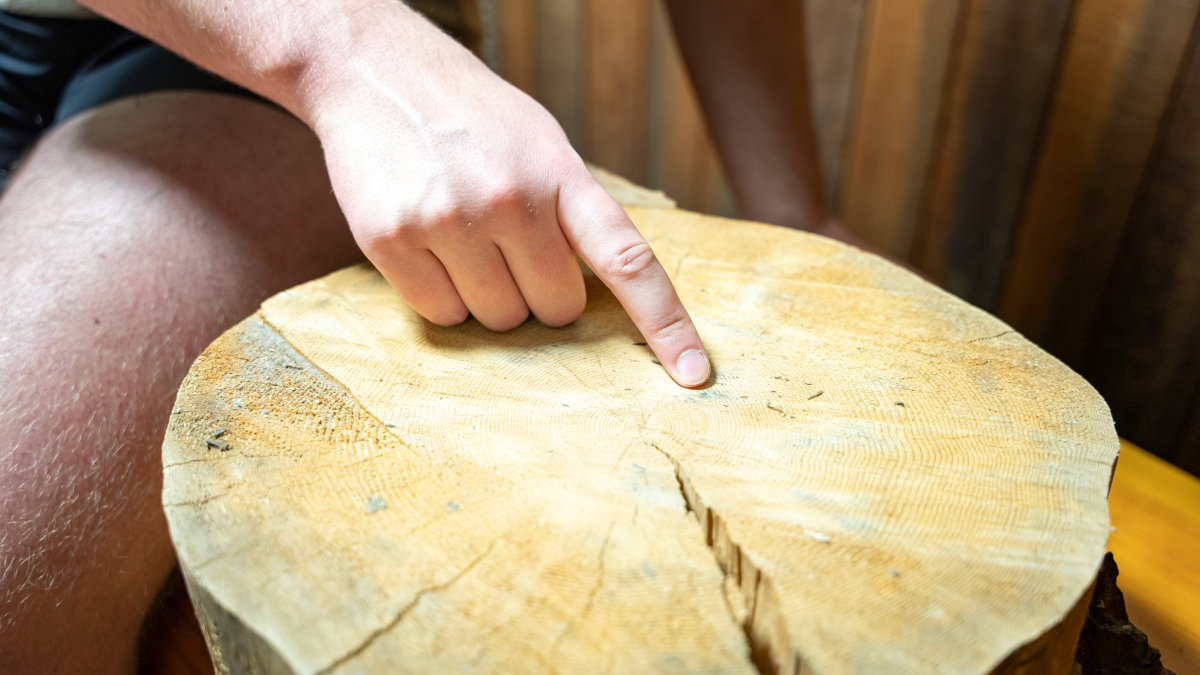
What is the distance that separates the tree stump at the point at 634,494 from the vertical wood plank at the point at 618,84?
1277mm

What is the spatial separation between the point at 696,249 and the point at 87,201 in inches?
26.1

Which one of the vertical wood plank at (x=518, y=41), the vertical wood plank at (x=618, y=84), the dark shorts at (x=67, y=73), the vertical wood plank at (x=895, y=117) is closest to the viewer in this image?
the dark shorts at (x=67, y=73)

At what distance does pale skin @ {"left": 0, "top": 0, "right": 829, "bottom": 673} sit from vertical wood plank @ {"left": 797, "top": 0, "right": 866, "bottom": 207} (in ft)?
3.37

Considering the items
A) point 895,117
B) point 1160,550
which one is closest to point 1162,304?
point 1160,550

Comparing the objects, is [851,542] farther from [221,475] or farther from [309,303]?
[309,303]

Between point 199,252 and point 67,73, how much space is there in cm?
47

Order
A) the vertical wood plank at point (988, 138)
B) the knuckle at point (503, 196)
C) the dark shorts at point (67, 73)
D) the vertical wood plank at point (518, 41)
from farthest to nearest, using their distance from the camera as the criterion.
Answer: the vertical wood plank at point (518, 41) → the vertical wood plank at point (988, 138) → the dark shorts at point (67, 73) → the knuckle at point (503, 196)

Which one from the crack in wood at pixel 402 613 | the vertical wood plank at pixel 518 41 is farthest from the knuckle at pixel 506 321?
the vertical wood plank at pixel 518 41

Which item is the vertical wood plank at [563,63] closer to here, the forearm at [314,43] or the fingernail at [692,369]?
the forearm at [314,43]

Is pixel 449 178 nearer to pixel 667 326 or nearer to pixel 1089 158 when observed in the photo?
pixel 667 326

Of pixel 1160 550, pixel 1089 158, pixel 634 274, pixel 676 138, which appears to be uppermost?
pixel 634 274

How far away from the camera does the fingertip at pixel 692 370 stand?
2.23 feet

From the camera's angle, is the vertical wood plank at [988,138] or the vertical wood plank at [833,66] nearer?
the vertical wood plank at [988,138]

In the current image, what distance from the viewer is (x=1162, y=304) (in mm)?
1205
